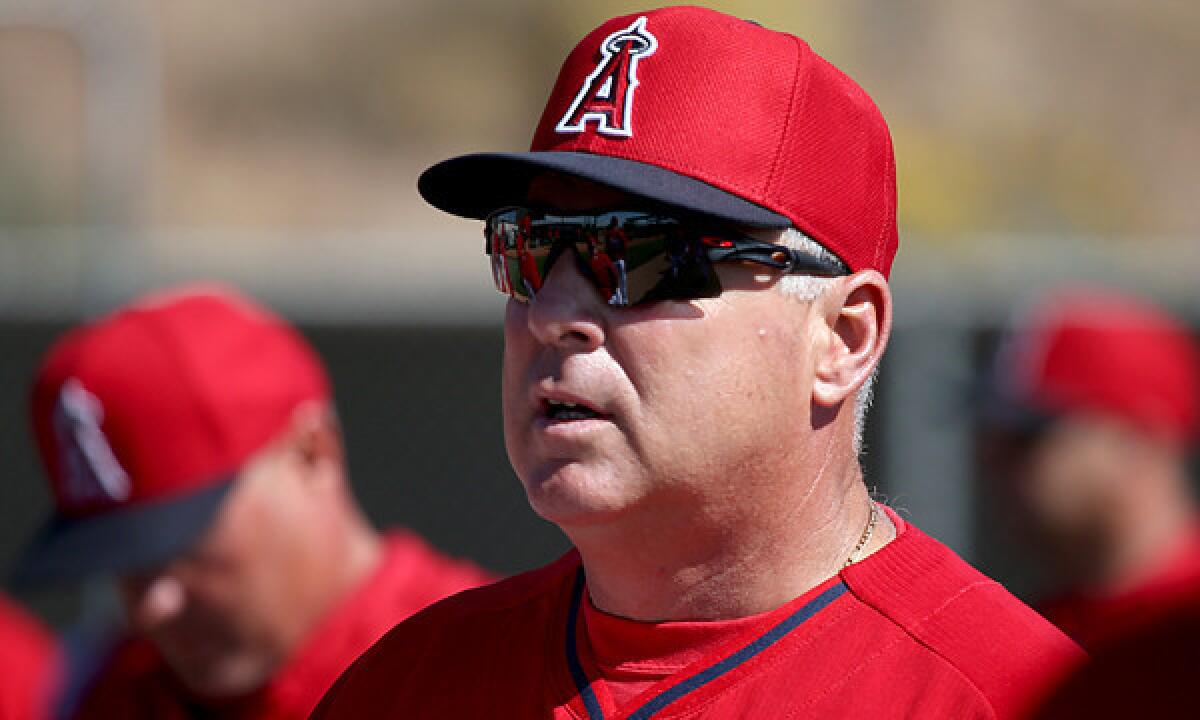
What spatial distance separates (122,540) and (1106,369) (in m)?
3.51

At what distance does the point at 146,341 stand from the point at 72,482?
0.38m

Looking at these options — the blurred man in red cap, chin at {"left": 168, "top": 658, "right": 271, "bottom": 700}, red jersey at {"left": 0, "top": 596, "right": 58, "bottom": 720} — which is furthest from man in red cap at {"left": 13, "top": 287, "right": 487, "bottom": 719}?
the blurred man in red cap

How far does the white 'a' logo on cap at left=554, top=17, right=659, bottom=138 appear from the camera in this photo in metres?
2.29

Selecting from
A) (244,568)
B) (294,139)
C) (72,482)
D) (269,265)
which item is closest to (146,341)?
(72,482)

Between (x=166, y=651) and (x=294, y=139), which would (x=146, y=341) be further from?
(x=294, y=139)

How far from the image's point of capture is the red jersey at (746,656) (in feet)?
6.85

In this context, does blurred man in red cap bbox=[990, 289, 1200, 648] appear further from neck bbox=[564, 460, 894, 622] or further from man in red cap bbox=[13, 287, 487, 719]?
neck bbox=[564, 460, 894, 622]

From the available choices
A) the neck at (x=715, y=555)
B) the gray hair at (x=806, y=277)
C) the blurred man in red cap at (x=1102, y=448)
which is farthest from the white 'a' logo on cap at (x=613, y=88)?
the blurred man in red cap at (x=1102, y=448)

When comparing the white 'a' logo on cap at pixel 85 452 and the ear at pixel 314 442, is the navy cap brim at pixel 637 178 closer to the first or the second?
the ear at pixel 314 442

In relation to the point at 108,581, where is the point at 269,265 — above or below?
above

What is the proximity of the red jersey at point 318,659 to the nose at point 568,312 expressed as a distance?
1.63 m

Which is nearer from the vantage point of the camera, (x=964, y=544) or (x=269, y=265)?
(x=964, y=544)

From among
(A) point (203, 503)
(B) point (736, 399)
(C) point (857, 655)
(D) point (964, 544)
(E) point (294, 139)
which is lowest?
(E) point (294, 139)

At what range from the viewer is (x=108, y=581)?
6500 mm
